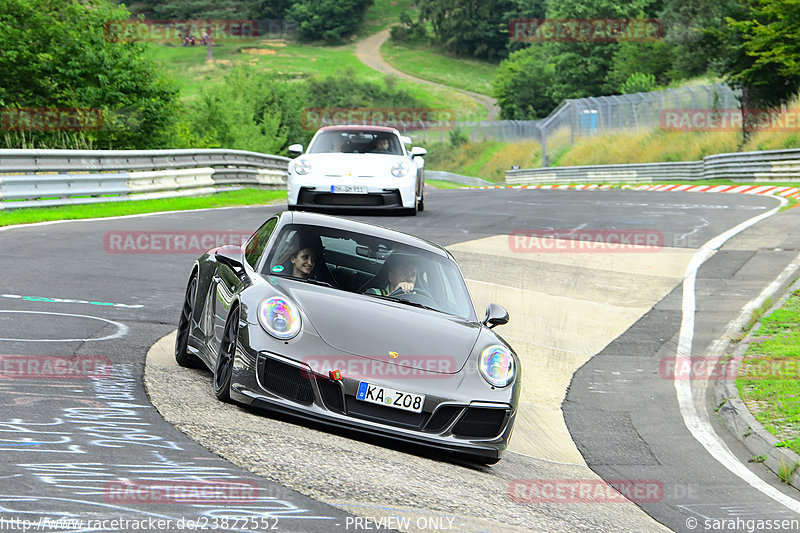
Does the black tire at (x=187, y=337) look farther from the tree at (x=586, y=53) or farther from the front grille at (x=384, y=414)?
the tree at (x=586, y=53)

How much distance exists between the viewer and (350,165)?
58.6 feet

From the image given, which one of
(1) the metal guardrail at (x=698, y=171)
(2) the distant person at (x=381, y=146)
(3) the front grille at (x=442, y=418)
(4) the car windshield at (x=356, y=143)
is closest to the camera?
(3) the front grille at (x=442, y=418)

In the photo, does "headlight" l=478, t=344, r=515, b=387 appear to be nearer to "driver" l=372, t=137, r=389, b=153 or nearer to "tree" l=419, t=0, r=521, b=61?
"driver" l=372, t=137, r=389, b=153

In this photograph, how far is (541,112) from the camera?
3927 inches

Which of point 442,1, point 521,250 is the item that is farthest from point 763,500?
point 442,1

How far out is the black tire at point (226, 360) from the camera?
6344 millimetres

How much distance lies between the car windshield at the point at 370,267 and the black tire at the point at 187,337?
3.50 ft

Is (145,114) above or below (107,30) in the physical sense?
below

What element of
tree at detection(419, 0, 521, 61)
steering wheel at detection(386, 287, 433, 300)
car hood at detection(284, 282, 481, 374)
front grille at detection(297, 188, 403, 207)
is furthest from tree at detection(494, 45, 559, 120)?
car hood at detection(284, 282, 481, 374)

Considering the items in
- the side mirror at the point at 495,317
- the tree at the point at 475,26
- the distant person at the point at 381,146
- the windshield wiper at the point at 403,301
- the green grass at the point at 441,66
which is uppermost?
the tree at the point at 475,26

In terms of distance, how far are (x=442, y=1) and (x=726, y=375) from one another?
15177 centimetres

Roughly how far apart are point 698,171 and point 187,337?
3482cm

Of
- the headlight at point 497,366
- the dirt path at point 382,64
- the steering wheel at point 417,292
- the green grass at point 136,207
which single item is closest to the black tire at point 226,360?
the steering wheel at point 417,292

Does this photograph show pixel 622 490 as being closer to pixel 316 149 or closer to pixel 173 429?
pixel 173 429
